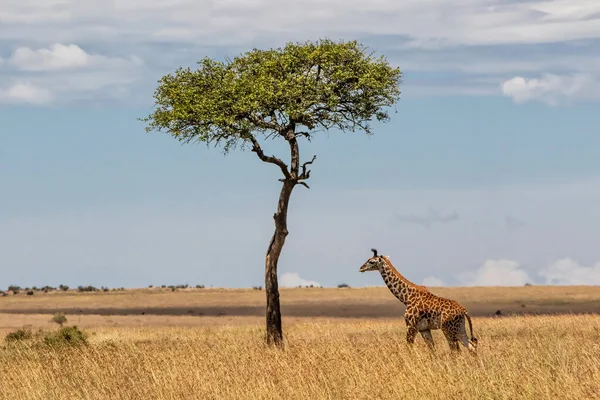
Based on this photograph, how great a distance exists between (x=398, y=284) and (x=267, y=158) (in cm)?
982

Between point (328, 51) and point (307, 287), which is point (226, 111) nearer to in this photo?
point (328, 51)

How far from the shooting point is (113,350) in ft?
82.4

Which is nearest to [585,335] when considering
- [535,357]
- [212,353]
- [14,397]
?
[535,357]

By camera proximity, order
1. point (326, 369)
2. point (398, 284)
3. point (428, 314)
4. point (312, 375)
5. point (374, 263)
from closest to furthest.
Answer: point (312, 375) → point (326, 369) → point (428, 314) → point (398, 284) → point (374, 263)

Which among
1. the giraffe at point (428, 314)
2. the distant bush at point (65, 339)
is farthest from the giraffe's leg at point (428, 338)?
the distant bush at point (65, 339)

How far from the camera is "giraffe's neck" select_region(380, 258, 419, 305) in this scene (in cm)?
2461

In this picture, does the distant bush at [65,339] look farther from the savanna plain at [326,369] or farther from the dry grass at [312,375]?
the dry grass at [312,375]

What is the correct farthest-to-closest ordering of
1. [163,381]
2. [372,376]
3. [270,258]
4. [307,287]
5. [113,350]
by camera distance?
[307,287] < [270,258] < [113,350] < [163,381] < [372,376]

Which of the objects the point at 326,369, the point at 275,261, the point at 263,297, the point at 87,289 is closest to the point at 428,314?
the point at 326,369

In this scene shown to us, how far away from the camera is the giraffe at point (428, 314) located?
23375 mm

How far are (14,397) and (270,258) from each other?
1518 cm

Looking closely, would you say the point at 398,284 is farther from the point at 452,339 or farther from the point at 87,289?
the point at 87,289

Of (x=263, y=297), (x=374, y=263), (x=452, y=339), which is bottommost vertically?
(x=452, y=339)

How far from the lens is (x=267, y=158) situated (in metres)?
33.0
